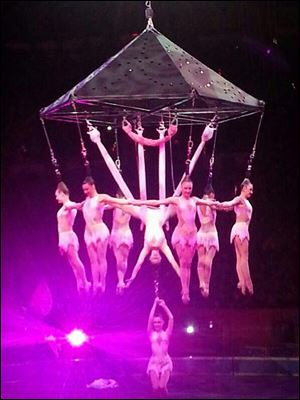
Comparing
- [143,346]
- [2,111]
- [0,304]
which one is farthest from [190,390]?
[2,111]

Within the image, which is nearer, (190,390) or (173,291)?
(173,291)

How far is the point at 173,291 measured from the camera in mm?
2613

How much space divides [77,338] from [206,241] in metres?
2.20

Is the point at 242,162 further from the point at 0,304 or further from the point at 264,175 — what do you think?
the point at 0,304

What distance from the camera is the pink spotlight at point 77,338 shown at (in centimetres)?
365

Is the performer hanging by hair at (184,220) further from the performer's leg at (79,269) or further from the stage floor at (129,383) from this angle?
the stage floor at (129,383)

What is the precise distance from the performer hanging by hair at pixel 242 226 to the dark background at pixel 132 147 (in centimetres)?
76

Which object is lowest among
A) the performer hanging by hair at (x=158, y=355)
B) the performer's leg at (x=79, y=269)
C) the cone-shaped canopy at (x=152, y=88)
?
the performer hanging by hair at (x=158, y=355)

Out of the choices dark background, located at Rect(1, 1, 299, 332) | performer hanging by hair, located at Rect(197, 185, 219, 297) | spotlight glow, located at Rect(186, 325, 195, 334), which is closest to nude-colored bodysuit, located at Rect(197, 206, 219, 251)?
performer hanging by hair, located at Rect(197, 185, 219, 297)

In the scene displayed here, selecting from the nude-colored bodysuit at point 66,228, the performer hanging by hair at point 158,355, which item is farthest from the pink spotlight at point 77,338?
the nude-colored bodysuit at point 66,228

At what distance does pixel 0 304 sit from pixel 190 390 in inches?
40.2

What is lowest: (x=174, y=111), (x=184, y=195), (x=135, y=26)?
(x=184, y=195)

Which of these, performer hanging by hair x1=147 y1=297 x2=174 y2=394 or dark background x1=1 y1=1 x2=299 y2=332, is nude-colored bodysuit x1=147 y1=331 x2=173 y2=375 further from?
dark background x1=1 y1=1 x2=299 y2=332

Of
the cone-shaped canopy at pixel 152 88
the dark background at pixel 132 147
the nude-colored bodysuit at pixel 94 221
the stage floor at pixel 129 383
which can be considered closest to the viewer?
the cone-shaped canopy at pixel 152 88
